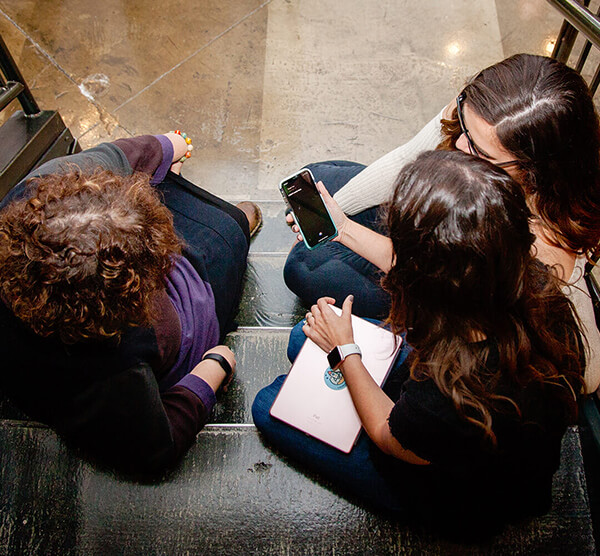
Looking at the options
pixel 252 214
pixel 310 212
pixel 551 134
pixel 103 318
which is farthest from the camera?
pixel 252 214

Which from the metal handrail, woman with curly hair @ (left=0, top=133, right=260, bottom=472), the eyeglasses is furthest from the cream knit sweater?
woman with curly hair @ (left=0, top=133, right=260, bottom=472)

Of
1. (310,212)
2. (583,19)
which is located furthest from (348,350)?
(583,19)

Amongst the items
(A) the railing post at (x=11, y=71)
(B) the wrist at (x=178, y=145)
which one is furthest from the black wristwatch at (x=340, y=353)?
(A) the railing post at (x=11, y=71)

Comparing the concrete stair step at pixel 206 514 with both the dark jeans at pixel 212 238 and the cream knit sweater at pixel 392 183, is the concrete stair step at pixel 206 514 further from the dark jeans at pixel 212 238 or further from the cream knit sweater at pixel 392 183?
the dark jeans at pixel 212 238

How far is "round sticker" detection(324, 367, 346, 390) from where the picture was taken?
5.16 ft

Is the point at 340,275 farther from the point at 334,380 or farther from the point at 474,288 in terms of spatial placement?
the point at 474,288

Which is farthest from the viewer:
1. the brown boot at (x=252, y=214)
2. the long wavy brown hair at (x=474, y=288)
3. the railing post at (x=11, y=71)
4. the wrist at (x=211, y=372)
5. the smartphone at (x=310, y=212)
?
the brown boot at (x=252, y=214)

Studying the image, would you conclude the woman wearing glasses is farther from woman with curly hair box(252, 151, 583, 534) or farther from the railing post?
the railing post

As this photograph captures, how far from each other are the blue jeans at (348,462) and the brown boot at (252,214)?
3.60 ft

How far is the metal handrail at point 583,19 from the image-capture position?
147 cm

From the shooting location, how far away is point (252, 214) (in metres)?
2.52

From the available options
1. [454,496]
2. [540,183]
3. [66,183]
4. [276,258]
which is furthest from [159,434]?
[540,183]

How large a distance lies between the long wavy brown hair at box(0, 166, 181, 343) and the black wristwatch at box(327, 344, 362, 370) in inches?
23.4

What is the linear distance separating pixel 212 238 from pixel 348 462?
977 millimetres
